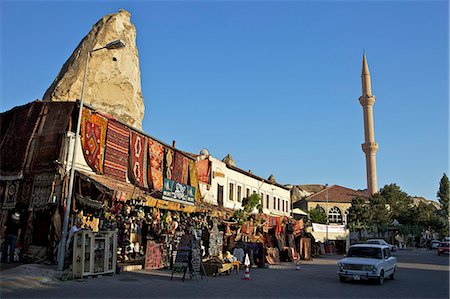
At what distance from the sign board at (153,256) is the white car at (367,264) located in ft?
27.9

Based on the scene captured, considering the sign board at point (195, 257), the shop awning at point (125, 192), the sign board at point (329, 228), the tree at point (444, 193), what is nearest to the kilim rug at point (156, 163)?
the shop awning at point (125, 192)

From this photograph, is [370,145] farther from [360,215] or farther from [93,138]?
[93,138]

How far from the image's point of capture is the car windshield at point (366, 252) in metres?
16.8

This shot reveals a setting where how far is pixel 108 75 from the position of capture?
5928 cm

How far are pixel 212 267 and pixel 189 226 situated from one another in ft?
23.0

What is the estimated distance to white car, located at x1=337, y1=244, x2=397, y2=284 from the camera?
15.6 meters

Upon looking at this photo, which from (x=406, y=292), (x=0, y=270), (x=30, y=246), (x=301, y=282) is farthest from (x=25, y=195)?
(x=406, y=292)

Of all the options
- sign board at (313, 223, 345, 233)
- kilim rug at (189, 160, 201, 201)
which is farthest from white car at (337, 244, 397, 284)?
sign board at (313, 223, 345, 233)

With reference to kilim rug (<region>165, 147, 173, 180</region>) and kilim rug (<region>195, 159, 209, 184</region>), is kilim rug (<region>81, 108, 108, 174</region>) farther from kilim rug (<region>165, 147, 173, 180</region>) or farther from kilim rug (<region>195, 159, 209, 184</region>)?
kilim rug (<region>195, 159, 209, 184</region>)

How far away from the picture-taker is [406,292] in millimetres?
13633

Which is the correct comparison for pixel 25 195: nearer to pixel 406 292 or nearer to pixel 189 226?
pixel 189 226

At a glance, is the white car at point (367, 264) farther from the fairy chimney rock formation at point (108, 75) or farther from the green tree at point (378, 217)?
the green tree at point (378, 217)

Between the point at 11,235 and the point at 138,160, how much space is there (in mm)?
8722

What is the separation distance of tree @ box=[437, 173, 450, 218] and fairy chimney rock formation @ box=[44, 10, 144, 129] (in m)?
67.4
